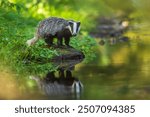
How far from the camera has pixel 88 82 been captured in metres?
6.14

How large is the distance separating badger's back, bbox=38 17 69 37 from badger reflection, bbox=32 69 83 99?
1.14m

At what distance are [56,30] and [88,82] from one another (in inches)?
69.9

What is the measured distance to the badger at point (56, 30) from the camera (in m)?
7.76

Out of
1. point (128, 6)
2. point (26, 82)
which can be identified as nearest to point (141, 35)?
point (128, 6)

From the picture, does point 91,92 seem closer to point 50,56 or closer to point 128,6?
point 50,56

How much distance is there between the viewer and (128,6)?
14164mm

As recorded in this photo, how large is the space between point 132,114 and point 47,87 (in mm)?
1088

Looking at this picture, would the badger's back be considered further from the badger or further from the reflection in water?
the reflection in water

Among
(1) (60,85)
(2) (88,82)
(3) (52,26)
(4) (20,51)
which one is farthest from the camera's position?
(3) (52,26)

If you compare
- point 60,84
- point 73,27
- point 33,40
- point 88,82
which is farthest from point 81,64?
point 60,84

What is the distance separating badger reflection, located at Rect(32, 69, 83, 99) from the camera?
5617 mm

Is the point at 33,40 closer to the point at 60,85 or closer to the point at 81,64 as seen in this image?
the point at 81,64

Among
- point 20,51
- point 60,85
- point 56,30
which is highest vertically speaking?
point 56,30

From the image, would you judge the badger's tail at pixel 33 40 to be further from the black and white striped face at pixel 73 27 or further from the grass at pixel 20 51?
the black and white striped face at pixel 73 27
